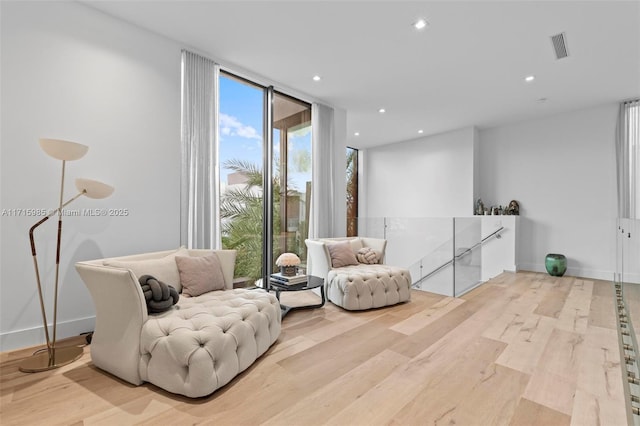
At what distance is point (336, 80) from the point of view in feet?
13.6

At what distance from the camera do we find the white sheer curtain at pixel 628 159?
4613 millimetres

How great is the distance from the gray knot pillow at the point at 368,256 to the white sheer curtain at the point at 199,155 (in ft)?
6.22

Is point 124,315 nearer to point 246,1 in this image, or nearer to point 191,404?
point 191,404

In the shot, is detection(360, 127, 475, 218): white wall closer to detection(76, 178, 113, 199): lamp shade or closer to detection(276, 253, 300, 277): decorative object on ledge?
detection(276, 253, 300, 277): decorative object on ledge

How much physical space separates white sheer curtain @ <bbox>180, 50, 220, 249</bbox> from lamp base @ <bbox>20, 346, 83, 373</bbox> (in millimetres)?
1268

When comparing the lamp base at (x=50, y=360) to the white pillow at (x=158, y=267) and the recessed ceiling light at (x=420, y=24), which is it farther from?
the recessed ceiling light at (x=420, y=24)

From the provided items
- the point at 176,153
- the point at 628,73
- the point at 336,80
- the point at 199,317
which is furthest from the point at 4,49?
the point at 628,73

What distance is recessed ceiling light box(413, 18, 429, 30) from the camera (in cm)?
287

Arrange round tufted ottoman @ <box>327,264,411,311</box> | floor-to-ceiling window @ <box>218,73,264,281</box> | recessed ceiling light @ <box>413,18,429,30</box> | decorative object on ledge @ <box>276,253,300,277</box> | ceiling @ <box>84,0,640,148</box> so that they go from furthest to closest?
floor-to-ceiling window @ <box>218,73,264,281</box>, round tufted ottoman @ <box>327,264,411,311</box>, decorative object on ledge @ <box>276,253,300,277</box>, recessed ceiling light @ <box>413,18,429,30</box>, ceiling @ <box>84,0,640,148</box>

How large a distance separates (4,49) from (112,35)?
816 millimetres

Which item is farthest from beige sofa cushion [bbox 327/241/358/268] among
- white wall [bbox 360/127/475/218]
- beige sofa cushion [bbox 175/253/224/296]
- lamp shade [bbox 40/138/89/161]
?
white wall [bbox 360/127/475/218]

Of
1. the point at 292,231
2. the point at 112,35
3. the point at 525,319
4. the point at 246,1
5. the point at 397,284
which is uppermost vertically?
the point at 246,1

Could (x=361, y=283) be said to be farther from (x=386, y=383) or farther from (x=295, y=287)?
(x=386, y=383)

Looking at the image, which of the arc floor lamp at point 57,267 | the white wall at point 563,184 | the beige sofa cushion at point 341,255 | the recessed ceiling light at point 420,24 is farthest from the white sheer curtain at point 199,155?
the white wall at point 563,184
